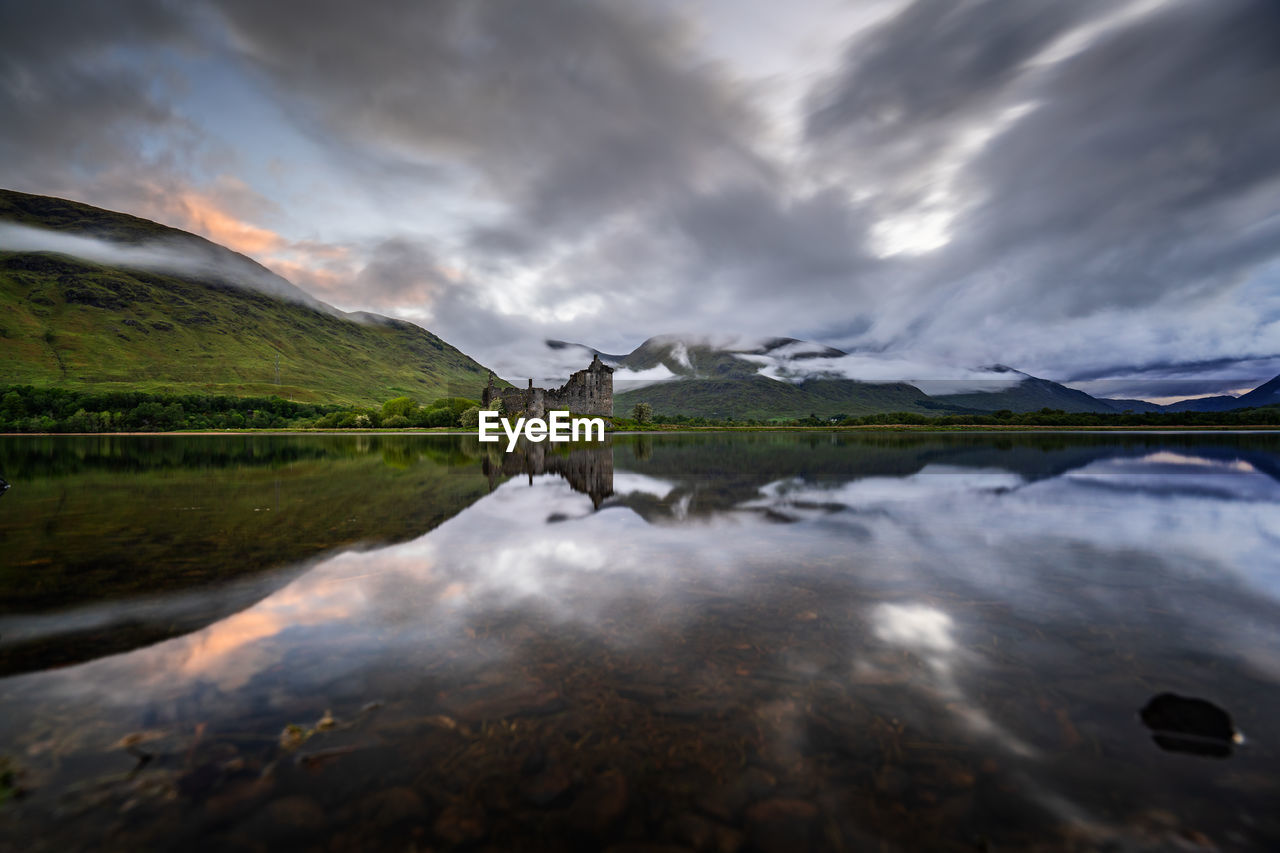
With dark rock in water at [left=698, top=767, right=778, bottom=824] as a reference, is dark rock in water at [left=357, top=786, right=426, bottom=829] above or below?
above

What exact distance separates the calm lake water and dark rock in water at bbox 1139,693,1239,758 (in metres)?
0.05

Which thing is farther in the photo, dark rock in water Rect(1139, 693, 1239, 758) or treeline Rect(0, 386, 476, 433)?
treeline Rect(0, 386, 476, 433)

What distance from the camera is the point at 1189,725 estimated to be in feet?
23.2

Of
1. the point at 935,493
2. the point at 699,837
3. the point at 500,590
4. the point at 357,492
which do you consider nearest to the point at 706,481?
the point at 935,493

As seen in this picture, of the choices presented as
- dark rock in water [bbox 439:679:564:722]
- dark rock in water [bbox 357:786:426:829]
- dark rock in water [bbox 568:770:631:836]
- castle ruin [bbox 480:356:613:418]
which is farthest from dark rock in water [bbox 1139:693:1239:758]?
castle ruin [bbox 480:356:613:418]

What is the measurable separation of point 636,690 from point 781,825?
302cm

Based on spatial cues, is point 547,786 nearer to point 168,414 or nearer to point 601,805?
point 601,805

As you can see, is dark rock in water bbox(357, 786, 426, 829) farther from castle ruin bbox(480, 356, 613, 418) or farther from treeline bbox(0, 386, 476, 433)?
treeline bbox(0, 386, 476, 433)

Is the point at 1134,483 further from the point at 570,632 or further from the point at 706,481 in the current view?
the point at 570,632

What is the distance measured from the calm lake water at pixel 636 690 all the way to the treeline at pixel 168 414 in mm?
159853

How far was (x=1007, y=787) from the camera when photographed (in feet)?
18.7

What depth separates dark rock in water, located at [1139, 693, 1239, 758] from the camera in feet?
21.4

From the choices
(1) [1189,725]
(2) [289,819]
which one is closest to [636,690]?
(2) [289,819]

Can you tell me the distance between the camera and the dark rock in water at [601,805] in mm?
5195
